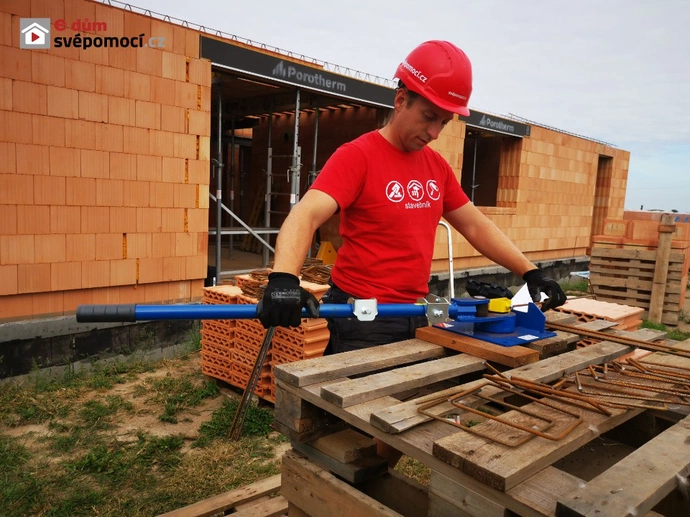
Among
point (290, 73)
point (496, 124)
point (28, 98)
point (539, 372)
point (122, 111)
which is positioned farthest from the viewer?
point (496, 124)

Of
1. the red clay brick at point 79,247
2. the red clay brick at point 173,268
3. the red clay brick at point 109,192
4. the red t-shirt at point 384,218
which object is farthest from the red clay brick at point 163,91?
the red t-shirt at point 384,218

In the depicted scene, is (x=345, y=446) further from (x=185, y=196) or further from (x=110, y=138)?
(x=185, y=196)

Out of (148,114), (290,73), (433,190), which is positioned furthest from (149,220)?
(433,190)

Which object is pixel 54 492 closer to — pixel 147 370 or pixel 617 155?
pixel 147 370

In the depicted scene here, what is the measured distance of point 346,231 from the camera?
9.12 feet

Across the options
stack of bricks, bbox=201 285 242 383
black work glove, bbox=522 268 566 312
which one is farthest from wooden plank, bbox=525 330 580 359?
stack of bricks, bbox=201 285 242 383

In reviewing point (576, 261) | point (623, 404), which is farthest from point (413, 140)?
point (576, 261)

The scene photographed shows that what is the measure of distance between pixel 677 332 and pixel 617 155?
984 cm

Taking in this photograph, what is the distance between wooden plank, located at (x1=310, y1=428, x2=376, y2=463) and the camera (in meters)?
1.93

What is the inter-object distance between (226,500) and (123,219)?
435 cm

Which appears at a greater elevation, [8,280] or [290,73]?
[290,73]

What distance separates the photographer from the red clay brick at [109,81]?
616 cm

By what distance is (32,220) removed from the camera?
582cm

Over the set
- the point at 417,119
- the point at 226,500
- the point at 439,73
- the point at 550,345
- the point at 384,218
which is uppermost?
the point at 439,73
